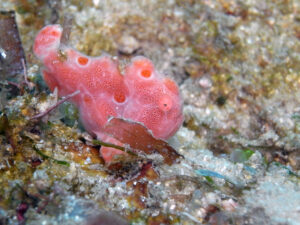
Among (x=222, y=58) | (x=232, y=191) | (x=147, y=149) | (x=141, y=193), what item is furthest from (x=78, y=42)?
(x=232, y=191)

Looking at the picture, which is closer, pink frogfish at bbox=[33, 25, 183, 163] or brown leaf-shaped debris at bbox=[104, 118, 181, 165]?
brown leaf-shaped debris at bbox=[104, 118, 181, 165]

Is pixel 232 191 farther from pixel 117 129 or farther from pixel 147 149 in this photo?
pixel 117 129

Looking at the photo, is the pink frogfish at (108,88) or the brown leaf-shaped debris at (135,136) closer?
the brown leaf-shaped debris at (135,136)

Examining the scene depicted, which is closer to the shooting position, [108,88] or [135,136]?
[135,136]

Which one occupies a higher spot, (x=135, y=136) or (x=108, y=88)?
(x=108, y=88)
